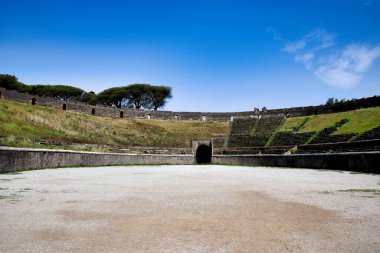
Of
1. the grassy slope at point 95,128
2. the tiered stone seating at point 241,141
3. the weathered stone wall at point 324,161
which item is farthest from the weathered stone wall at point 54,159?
the tiered stone seating at point 241,141

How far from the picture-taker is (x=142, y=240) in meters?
3.40

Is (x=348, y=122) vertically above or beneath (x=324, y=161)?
above

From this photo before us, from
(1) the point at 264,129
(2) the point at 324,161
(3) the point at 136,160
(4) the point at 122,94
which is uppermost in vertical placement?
(4) the point at 122,94

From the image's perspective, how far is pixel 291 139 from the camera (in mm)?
33406

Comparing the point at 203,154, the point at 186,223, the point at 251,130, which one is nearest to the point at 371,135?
the point at 251,130

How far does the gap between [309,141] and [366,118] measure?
620 centimetres

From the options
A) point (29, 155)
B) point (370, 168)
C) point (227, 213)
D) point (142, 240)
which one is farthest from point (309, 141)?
point (142, 240)

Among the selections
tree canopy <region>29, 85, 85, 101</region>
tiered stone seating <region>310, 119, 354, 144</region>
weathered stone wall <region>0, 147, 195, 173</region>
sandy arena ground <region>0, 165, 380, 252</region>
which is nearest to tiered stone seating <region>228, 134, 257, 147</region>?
tiered stone seating <region>310, 119, 354, 144</region>

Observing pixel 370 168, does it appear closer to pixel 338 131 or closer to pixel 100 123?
pixel 338 131

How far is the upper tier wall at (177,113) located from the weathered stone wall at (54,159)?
2366cm

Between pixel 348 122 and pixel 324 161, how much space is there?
15.7 m

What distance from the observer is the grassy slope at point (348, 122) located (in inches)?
1082

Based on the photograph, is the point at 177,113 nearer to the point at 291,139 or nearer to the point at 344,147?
the point at 291,139

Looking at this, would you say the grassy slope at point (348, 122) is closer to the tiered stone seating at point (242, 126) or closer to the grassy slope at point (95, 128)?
the tiered stone seating at point (242, 126)
